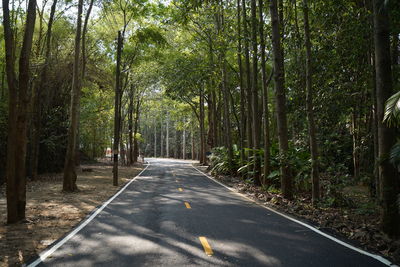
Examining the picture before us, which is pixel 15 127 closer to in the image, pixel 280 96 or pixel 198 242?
pixel 198 242

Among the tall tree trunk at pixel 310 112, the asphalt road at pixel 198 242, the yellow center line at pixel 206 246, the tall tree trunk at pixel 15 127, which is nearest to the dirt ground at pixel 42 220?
the asphalt road at pixel 198 242

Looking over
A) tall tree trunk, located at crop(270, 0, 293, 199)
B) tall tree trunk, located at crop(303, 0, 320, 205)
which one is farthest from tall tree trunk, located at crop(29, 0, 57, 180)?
tall tree trunk, located at crop(303, 0, 320, 205)

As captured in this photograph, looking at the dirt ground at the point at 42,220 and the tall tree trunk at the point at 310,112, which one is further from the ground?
the tall tree trunk at the point at 310,112

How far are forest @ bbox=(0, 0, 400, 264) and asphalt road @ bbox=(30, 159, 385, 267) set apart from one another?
1910mm

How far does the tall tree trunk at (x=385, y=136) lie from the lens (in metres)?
7.30

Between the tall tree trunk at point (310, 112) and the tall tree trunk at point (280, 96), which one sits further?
the tall tree trunk at point (280, 96)

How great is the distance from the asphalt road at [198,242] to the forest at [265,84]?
1.91 metres

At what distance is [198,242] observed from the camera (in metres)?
6.89

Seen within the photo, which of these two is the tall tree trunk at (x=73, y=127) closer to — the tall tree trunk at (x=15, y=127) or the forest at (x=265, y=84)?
the forest at (x=265, y=84)

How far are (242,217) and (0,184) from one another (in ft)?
49.3

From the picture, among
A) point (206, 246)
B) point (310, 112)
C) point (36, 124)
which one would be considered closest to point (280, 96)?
point (310, 112)

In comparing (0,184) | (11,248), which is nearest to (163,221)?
(11,248)

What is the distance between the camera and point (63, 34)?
23734mm

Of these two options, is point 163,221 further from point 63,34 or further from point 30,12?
point 63,34
